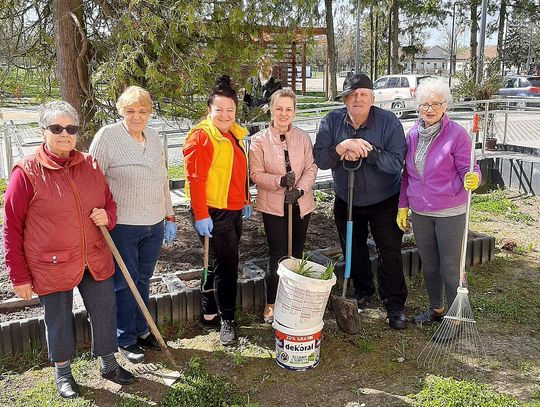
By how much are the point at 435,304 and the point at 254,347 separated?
4.61 ft

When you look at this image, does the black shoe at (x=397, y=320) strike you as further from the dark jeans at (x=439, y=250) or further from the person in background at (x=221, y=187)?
the person in background at (x=221, y=187)

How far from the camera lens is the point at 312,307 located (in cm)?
326

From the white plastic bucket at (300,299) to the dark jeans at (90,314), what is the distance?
3.35 feet

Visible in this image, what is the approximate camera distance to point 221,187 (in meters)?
3.50

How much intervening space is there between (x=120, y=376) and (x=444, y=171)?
2.44m

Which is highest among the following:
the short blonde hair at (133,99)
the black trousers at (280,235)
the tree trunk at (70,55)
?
the tree trunk at (70,55)

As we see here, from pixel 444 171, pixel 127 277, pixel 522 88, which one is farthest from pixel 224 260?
pixel 522 88

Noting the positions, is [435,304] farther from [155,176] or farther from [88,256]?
[88,256]

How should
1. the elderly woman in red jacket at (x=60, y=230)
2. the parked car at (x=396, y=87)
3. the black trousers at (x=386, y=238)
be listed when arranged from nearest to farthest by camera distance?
1. the elderly woman in red jacket at (x=60, y=230)
2. the black trousers at (x=386, y=238)
3. the parked car at (x=396, y=87)

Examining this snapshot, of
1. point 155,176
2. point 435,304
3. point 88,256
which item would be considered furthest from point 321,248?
point 88,256

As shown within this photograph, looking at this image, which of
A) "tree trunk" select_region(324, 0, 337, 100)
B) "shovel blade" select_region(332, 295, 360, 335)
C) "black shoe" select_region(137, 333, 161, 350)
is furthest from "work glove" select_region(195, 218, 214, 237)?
"tree trunk" select_region(324, 0, 337, 100)

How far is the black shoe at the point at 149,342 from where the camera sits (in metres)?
3.63

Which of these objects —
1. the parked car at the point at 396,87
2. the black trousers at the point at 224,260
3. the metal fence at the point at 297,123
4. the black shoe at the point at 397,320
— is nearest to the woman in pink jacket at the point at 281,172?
the black trousers at the point at 224,260

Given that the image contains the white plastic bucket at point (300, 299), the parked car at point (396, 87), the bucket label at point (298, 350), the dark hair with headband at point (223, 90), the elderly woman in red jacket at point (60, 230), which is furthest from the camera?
the parked car at point (396, 87)
